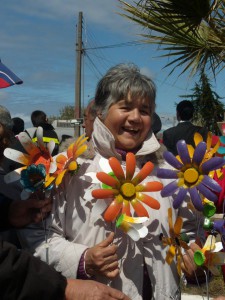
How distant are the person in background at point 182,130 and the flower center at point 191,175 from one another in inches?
114

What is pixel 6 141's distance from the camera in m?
2.06

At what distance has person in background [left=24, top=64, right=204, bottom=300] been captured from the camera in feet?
5.81

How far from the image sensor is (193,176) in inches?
67.1

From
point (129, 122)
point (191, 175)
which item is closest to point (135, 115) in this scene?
point (129, 122)

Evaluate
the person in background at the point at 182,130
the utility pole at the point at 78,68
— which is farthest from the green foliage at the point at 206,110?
the utility pole at the point at 78,68

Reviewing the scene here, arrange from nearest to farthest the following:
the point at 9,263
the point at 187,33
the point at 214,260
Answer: the point at 9,263, the point at 214,260, the point at 187,33

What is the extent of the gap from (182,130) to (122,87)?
3093mm

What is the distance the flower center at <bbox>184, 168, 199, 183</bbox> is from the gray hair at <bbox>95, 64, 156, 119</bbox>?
0.40 meters

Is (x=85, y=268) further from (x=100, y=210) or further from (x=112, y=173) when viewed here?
(x=112, y=173)

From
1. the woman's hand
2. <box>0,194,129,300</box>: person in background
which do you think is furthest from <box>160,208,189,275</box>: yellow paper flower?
<box>0,194,129,300</box>: person in background

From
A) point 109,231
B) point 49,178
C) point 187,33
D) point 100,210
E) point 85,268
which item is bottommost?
point 85,268

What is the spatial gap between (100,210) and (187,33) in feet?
10.1

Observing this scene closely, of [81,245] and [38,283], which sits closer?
[38,283]

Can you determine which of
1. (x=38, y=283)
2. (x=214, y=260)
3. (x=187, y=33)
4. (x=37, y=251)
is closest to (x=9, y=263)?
(x=38, y=283)
